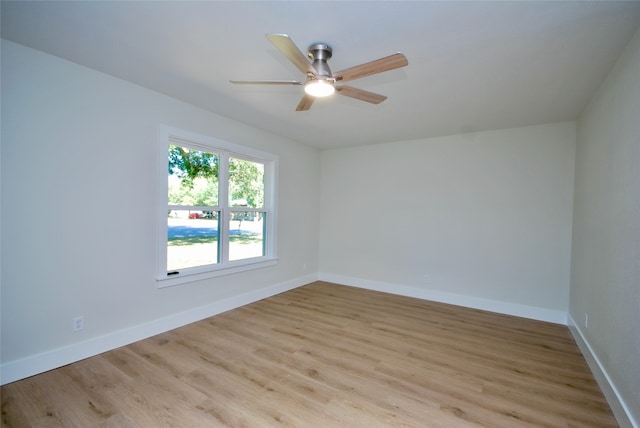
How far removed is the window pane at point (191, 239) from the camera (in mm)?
3248

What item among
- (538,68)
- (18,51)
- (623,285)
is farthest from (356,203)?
(18,51)

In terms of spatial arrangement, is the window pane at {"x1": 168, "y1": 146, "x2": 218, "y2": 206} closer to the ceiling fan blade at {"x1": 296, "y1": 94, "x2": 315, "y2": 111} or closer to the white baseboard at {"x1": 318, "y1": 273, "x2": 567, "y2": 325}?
the ceiling fan blade at {"x1": 296, "y1": 94, "x2": 315, "y2": 111}

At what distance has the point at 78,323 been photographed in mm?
2477

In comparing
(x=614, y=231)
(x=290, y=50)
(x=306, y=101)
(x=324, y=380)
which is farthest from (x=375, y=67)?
(x=324, y=380)

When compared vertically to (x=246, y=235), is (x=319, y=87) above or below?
above

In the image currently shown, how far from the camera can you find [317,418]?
185 centimetres

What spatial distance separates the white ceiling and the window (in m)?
0.68

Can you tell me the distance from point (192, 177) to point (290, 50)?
2307 mm

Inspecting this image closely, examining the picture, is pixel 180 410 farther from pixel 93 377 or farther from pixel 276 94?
pixel 276 94

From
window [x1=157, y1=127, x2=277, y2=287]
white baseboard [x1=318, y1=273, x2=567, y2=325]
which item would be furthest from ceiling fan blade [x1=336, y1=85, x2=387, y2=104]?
white baseboard [x1=318, y1=273, x2=567, y2=325]

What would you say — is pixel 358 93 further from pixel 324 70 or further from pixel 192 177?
pixel 192 177

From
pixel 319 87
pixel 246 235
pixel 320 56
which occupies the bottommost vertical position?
pixel 246 235

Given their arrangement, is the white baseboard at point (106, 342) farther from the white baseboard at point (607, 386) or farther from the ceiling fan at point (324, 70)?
the white baseboard at point (607, 386)

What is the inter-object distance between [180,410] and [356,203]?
3.99m
